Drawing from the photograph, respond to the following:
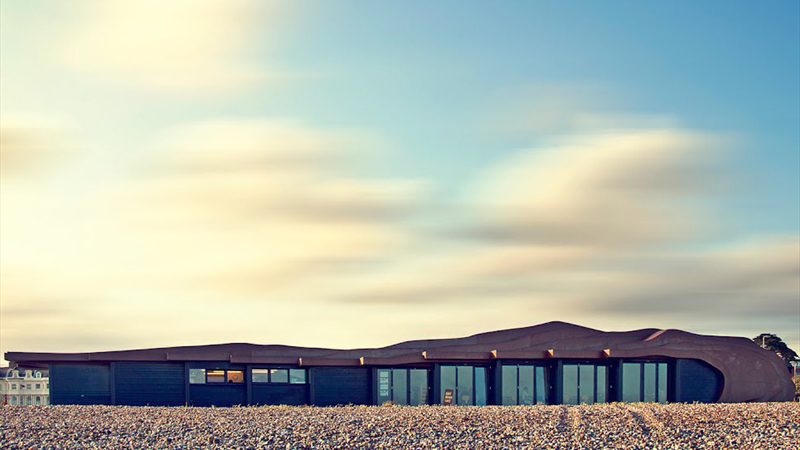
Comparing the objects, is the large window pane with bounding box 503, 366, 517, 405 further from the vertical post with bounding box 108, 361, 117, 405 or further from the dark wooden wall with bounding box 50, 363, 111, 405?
the dark wooden wall with bounding box 50, 363, 111, 405

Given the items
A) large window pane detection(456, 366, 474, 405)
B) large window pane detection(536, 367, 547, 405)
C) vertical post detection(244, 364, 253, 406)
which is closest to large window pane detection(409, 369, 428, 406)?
large window pane detection(456, 366, 474, 405)

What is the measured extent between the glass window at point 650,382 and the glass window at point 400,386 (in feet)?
33.7

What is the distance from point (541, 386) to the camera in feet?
121

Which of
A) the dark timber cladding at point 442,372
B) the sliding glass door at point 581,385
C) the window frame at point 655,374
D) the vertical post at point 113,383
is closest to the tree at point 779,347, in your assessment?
→ the dark timber cladding at point 442,372

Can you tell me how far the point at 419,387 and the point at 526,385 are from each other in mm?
4549

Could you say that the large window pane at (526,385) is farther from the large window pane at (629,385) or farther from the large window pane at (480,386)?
the large window pane at (629,385)

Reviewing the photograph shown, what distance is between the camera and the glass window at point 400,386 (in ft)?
120

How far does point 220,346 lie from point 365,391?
631cm

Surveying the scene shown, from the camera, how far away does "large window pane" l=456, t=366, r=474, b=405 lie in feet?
120

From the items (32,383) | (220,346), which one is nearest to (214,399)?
(220,346)

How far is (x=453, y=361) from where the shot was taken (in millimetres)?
36188

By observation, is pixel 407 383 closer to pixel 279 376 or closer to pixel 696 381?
pixel 279 376

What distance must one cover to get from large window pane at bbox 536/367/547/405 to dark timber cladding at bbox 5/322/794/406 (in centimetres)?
4

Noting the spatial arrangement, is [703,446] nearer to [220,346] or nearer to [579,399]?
[579,399]
